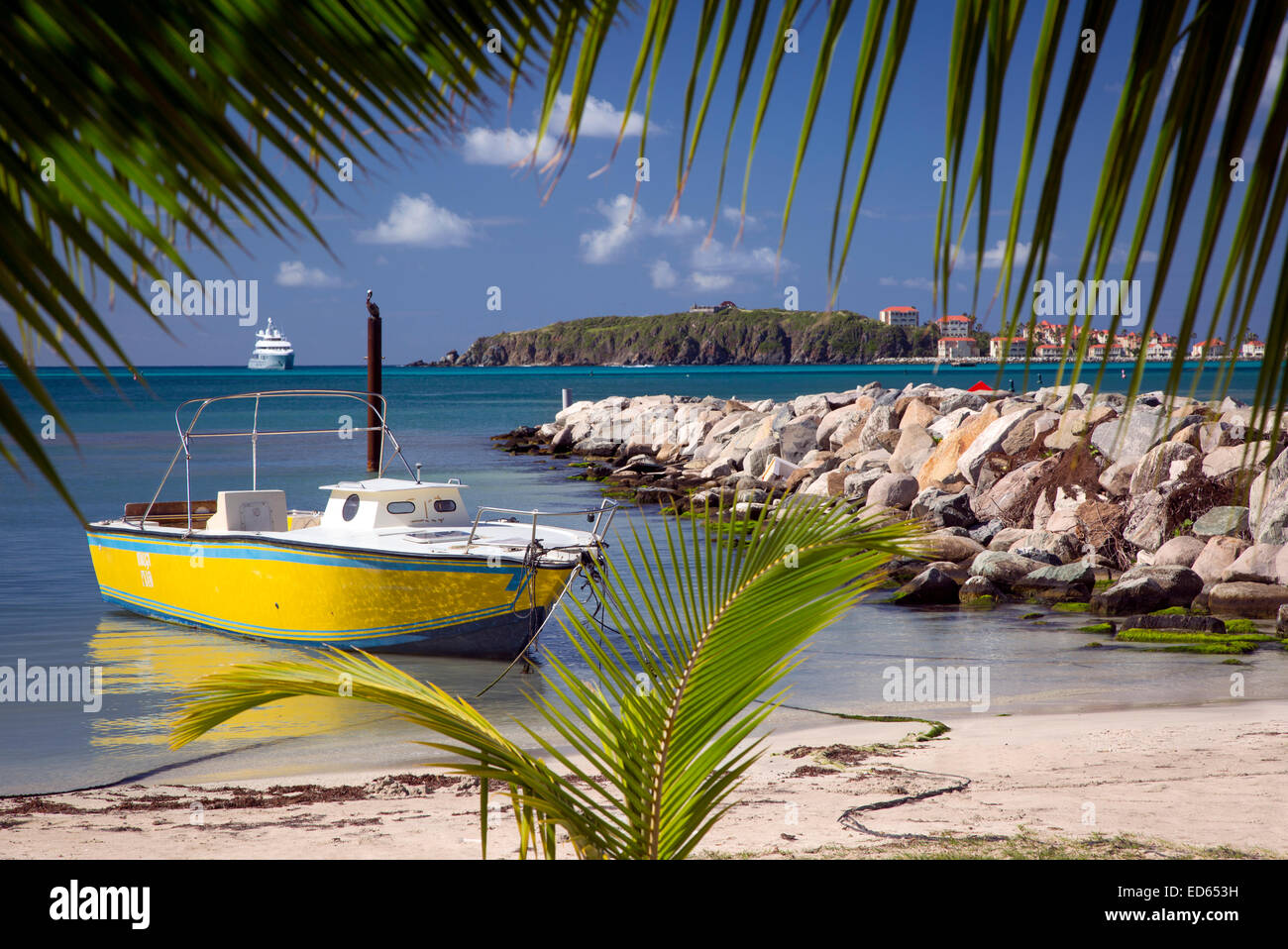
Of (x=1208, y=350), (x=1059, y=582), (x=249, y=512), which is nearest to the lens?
(x=1208, y=350)

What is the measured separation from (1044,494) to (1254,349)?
20.1m

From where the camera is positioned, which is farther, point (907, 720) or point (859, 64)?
point (907, 720)

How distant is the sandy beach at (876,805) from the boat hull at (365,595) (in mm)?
3584

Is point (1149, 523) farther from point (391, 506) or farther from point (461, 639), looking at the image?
point (391, 506)

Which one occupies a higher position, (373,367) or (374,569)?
(373,367)

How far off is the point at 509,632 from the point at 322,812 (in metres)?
5.28

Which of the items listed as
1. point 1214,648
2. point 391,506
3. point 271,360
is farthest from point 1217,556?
point 271,360

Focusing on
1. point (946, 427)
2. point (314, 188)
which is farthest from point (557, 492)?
point (314, 188)

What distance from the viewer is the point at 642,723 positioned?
11.8 feet

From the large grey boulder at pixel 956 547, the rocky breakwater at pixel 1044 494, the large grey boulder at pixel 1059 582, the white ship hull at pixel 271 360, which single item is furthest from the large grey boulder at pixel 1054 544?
the white ship hull at pixel 271 360

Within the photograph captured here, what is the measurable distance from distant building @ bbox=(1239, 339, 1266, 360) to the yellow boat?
1083 cm

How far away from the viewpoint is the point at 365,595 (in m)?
13.5

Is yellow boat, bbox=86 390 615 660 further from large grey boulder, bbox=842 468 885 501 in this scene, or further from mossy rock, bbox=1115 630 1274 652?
large grey boulder, bbox=842 468 885 501

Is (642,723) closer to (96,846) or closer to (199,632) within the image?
(96,846)
